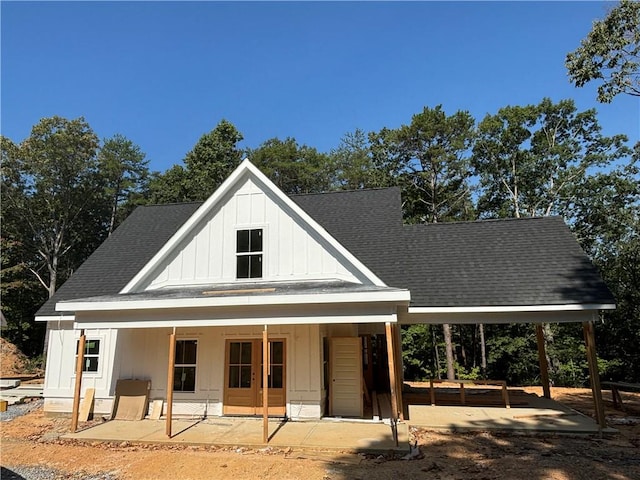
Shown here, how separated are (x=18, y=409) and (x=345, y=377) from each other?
34.6ft

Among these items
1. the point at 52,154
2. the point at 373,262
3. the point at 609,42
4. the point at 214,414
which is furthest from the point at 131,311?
the point at 52,154

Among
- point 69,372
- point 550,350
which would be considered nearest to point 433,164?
point 550,350

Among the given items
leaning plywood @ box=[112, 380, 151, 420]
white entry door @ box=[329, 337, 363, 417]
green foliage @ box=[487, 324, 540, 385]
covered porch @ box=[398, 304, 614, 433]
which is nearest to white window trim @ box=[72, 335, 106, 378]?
leaning plywood @ box=[112, 380, 151, 420]

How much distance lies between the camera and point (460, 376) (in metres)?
23.2

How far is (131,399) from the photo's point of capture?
11133mm

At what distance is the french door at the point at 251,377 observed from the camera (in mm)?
10664

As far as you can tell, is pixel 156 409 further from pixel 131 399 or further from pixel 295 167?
pixel 295 167

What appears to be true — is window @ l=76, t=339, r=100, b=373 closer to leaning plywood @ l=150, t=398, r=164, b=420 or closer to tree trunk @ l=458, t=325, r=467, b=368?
leaning plywood @ l=150, t=398, r=164, b=420

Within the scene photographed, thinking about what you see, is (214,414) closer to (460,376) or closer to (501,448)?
(501,448)

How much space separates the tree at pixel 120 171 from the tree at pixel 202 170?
138cm

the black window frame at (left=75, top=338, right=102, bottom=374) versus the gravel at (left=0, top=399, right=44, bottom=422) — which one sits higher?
the black window frame at (left=75, top=338, right=102, bottom=374)

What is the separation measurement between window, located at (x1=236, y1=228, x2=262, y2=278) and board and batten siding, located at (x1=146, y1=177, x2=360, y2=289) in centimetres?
14

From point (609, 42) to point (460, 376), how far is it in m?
17.1

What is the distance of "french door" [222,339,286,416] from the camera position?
10.7m
